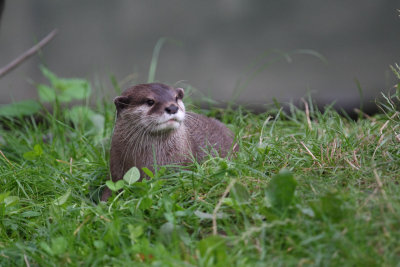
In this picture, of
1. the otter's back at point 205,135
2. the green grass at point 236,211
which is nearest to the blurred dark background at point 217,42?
the otter's back at point 205,135

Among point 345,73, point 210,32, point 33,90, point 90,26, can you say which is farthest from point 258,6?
point 33,90

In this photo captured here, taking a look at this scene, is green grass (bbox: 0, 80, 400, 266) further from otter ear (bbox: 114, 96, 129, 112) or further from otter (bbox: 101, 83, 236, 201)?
otter ear (bbox: 114, 96, 129, 112)

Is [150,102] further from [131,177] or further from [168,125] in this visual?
[131,177]

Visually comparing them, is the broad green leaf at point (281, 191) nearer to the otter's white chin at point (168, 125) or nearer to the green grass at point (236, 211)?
the green grass at point (236, 211)

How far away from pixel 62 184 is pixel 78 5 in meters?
3.45

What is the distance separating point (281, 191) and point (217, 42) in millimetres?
3755

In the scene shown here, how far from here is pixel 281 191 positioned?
1970 millimetres

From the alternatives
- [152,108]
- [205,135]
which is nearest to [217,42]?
[205,135]

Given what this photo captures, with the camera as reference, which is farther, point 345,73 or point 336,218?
point 345,73

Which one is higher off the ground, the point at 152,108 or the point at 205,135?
the point at 152,108

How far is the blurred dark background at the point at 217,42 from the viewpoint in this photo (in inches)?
210

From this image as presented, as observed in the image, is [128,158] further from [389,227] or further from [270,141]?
[389,227]

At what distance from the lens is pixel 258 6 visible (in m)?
5.44

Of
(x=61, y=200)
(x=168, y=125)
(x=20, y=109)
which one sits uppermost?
(x=168, y=125)
